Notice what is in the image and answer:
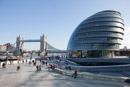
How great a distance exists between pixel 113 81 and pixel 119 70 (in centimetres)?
1408

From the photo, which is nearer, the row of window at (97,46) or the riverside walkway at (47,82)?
the riverside walkway at (47,82)

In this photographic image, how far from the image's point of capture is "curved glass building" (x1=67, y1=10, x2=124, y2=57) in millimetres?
60500

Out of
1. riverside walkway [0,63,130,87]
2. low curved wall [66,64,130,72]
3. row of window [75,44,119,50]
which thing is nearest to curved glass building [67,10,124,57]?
row of window [75,44,119,50]

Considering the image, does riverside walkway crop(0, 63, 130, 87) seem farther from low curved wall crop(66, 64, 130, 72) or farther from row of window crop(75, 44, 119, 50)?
row of window crop(75, 44, 119, 50)

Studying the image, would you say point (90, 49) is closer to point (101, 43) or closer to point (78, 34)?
point (101, 43)

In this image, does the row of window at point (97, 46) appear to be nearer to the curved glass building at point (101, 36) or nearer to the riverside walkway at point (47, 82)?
the curved glass building at point (101, 36)

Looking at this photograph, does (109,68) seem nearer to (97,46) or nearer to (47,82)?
(47,82)

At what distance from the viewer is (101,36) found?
59969mm

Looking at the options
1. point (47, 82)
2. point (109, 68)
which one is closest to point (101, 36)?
point (109, 68)

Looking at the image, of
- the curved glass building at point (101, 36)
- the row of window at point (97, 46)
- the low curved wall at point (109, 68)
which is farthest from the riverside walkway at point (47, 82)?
the curved glass building at point (101, 36)

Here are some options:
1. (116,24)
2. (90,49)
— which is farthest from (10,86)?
(116,24)

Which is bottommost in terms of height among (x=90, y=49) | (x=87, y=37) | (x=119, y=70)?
(x=119, y=70)

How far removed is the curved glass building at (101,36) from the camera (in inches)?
2382

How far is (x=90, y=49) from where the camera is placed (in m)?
61.3
